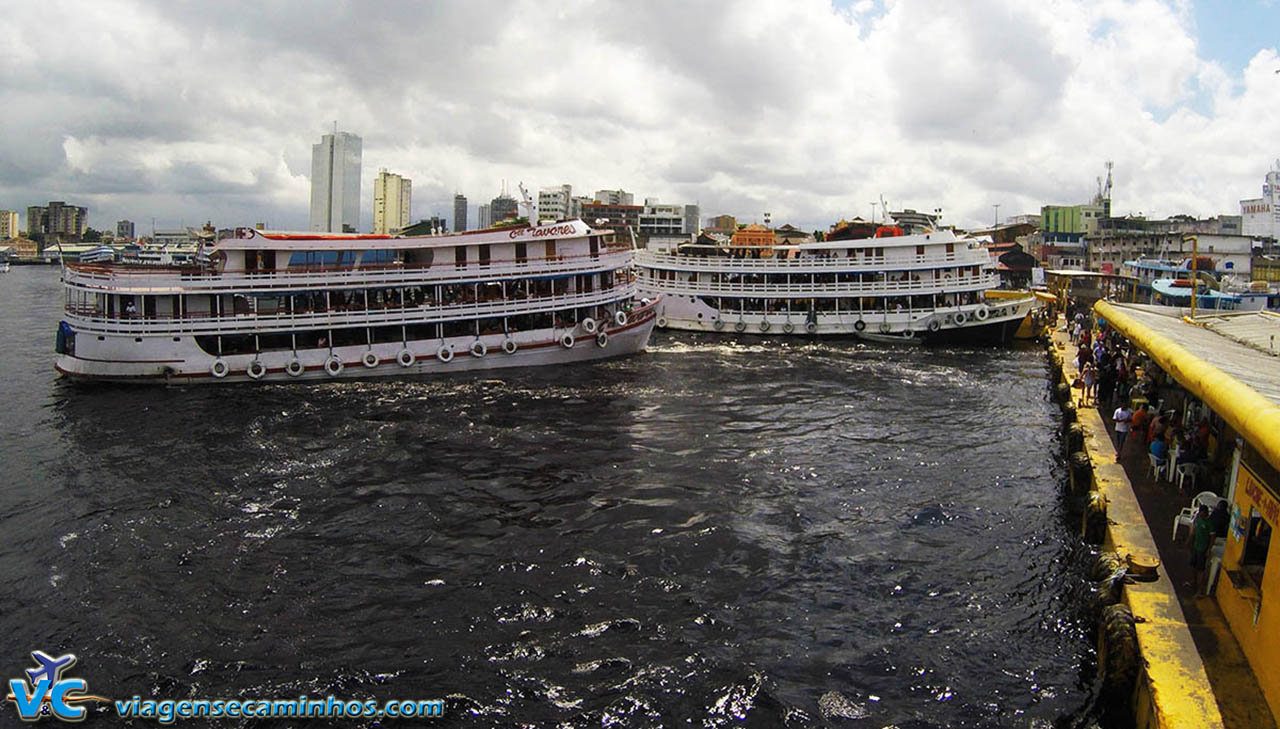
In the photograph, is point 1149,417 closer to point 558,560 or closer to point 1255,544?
point 1255,544

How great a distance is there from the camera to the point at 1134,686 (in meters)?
9.14

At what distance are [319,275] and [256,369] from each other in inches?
167

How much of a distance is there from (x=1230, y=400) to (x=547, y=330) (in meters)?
26.8

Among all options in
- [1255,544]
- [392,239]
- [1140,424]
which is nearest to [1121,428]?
[1140,424]

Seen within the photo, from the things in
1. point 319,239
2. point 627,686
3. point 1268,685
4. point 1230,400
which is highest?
point 319,239

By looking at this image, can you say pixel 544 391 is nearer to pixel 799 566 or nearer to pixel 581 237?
pixel 581 237

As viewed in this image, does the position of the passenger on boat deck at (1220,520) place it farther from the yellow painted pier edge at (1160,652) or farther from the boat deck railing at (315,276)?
the boat deck railing at (315,276)

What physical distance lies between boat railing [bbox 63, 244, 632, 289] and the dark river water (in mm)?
5257

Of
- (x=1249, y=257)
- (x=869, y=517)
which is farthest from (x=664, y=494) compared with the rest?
(x=1249, y=257)

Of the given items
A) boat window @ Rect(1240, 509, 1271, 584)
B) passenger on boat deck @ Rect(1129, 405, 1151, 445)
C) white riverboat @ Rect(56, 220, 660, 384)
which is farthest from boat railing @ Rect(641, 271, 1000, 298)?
boat window @ Rect(1240, 509, 1271, 584)

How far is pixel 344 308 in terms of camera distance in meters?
31.2

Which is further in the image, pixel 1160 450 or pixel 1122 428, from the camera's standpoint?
pixel 1122 428

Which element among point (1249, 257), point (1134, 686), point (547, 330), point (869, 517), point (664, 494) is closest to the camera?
point (1134, 686)

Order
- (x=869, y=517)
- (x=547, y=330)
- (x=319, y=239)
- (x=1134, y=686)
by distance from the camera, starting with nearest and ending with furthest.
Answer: (x=1134, y=686) → (x=869, y=517) → (x=319, y=239) → (x=547, y=330)
